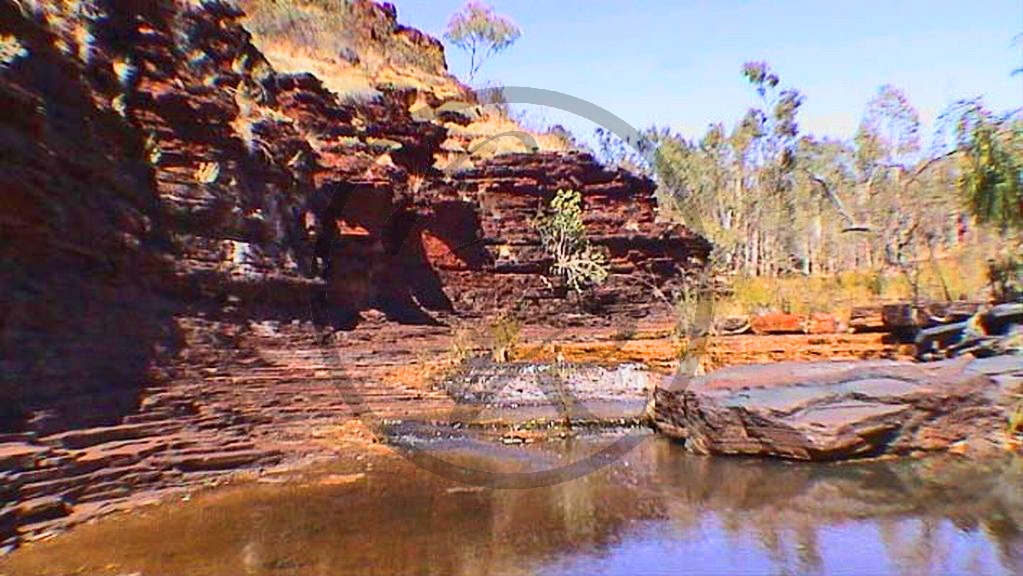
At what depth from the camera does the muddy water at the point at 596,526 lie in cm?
646

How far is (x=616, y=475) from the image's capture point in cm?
1014

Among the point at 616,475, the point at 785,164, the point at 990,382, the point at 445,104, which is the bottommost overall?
the point at 616,475

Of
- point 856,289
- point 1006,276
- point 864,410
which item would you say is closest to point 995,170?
point 1006,276

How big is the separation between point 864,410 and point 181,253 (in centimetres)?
1049

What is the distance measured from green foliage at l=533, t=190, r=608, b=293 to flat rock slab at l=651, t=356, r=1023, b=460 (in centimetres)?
1502

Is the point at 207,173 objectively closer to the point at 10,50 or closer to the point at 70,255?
the point at 70,255

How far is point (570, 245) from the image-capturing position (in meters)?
27.1

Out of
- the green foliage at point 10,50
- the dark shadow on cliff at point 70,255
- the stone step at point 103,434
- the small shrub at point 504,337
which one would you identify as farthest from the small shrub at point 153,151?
the small shrub at point 504,337

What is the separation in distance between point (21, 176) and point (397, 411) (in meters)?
7.77

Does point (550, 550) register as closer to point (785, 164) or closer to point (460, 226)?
point (460, 226)

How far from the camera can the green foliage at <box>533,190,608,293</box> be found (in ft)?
87.5

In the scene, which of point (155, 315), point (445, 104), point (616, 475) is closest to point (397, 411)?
point (155, 315)

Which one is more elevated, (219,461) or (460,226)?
(460,226)

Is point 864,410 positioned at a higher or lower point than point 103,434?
lower
